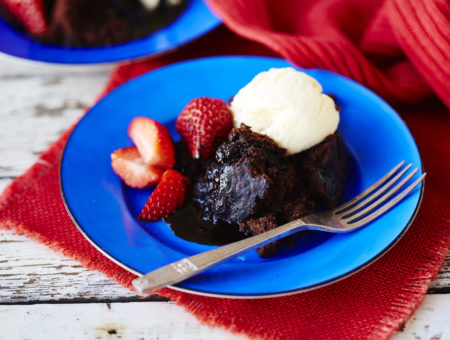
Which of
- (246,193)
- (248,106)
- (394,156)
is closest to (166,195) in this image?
(246,193)

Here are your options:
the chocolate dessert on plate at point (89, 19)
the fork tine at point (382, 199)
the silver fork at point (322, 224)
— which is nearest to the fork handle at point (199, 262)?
the silver fork at point (322, 224)

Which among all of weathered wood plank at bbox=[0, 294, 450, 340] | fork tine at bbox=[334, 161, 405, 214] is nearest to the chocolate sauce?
weathered wood plank at bbox=[0, 294, 450, 340]

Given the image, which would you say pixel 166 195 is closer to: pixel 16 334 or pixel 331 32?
pixel 16 334

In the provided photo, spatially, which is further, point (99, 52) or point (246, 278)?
point (99, 52)

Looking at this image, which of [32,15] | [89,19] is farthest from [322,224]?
[32,15]

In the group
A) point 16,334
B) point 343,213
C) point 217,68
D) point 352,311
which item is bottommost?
point 16,334

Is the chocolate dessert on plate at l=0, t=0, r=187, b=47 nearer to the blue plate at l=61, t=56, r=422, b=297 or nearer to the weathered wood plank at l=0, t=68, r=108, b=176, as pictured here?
the weathered wood plank at l=0, t=68, r=108, b=176

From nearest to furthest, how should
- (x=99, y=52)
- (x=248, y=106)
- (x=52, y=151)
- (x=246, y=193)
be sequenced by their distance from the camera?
(x=246, y=193)
(x=248, y=106)
(x=52, y=151)
(x=99, y=52)
